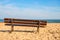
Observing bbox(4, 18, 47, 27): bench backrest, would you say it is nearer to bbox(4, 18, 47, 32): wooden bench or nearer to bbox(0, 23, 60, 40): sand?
bbox(4, 18, 47, 32): wooden bench

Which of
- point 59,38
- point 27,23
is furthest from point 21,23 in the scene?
point 59,38

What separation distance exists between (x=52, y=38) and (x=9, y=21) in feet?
13.7

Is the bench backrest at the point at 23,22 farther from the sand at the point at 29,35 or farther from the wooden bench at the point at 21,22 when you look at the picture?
the sand at the point at 29,35

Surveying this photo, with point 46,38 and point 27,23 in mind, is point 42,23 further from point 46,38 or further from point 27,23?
point 46,38

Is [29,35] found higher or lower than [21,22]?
lower

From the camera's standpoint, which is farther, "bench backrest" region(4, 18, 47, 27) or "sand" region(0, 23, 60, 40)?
"bench backrest" region(4, 18, 47, 27)

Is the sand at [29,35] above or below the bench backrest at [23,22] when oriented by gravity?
below

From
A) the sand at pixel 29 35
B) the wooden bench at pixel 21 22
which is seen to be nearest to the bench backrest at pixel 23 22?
the wooden bench at pixel 21 22

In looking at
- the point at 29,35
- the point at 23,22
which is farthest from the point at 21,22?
the point at 29,35

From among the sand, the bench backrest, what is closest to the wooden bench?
the bench backrest

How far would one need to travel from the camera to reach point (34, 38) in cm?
1032

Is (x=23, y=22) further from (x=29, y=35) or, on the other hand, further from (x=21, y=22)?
(x=29, y=35)

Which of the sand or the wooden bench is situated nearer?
the sand

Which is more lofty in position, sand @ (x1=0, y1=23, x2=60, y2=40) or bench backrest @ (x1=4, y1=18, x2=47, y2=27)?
bench backrest @ (x1=4, y1=18, x2=47, y2=27)
